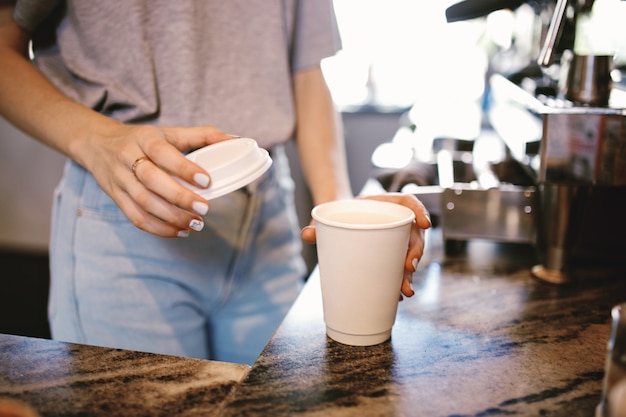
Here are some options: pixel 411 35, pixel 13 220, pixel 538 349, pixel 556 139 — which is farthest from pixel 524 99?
pixel 13 220

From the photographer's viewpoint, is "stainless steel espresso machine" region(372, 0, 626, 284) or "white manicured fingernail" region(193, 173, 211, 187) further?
"stainless steel espresso machine" region(372, 0, 626, 284)

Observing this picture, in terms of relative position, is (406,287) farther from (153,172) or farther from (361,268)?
(153,172)

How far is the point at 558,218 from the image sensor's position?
2.99ft

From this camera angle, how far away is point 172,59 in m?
0.95

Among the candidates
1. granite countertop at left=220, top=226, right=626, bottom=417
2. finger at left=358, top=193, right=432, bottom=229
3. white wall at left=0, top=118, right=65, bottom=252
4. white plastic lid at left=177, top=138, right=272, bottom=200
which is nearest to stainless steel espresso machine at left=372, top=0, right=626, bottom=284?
granite countertop at left=220, top=226, right=626, bottom=417

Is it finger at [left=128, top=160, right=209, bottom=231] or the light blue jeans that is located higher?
finger at [left=128, top=160, right=209, bottom=231]

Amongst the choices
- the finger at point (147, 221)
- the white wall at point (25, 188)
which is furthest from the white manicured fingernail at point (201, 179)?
the white wall at point (25, 188)

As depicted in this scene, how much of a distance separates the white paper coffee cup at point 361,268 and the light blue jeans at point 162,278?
1.06 feet

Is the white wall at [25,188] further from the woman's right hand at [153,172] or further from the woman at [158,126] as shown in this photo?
the woman's right hand at [153,172]

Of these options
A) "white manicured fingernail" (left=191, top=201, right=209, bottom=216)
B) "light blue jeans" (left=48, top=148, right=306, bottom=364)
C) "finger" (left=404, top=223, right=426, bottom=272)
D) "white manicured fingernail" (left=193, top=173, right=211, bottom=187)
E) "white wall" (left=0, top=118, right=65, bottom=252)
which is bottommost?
"white wall" (left=0, top=118, right=65, bottom=252)

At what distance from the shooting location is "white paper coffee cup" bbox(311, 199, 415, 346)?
2.14ft

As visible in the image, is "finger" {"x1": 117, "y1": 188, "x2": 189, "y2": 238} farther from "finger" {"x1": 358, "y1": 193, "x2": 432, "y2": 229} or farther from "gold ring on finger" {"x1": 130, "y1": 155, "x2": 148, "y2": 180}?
"finger" {"x1": 358, "y1": 193, "x2": 432, "y2": 229}

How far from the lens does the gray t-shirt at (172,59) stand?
3.08 feet

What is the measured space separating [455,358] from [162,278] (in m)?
0.51
